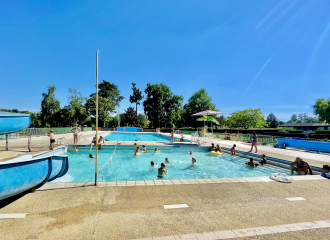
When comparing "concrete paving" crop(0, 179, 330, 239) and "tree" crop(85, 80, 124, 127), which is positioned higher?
"tree" crop(85, 80, 124, 127)

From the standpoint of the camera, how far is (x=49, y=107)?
4431 centimetres

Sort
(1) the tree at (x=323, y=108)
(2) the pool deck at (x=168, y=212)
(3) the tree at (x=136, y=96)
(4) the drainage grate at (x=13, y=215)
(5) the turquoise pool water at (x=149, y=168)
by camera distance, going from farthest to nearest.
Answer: (3) the tree at (x=136, y=96)
(1) the tree at (x=323, y=108)
(5) the turquoise pool water at (x=149, y=168)
(4) the drainage grate at (x=13, y=215)
(2) the pool deck at (x=168, y=212)

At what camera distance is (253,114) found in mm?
41188

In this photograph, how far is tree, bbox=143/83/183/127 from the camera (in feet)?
150

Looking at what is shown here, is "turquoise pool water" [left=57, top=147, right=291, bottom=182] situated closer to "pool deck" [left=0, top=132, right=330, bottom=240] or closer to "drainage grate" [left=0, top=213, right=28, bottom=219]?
"pool deck" [left=0, top=132, right=330, bottom=240]

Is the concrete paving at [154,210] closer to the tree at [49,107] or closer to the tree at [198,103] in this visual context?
the tree at [198,103]

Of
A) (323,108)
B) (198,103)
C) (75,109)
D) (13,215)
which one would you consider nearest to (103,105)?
(75,109)

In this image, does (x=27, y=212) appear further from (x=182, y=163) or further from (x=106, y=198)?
(x=182, y=163)

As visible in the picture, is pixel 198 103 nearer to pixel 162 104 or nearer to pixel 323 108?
pixel 162 104

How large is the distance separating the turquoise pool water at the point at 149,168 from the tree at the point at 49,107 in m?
38.9

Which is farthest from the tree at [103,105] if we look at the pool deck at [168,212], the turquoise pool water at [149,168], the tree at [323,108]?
the tree at [323,108]

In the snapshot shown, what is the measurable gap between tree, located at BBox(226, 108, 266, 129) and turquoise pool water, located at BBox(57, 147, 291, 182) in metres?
32.3

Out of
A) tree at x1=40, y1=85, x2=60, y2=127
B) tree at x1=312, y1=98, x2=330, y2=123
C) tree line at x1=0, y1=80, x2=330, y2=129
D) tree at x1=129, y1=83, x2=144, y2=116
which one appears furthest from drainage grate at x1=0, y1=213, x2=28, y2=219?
tree at x1=312, y1=98, x2=330, y2=123

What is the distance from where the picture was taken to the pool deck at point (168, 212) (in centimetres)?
278
